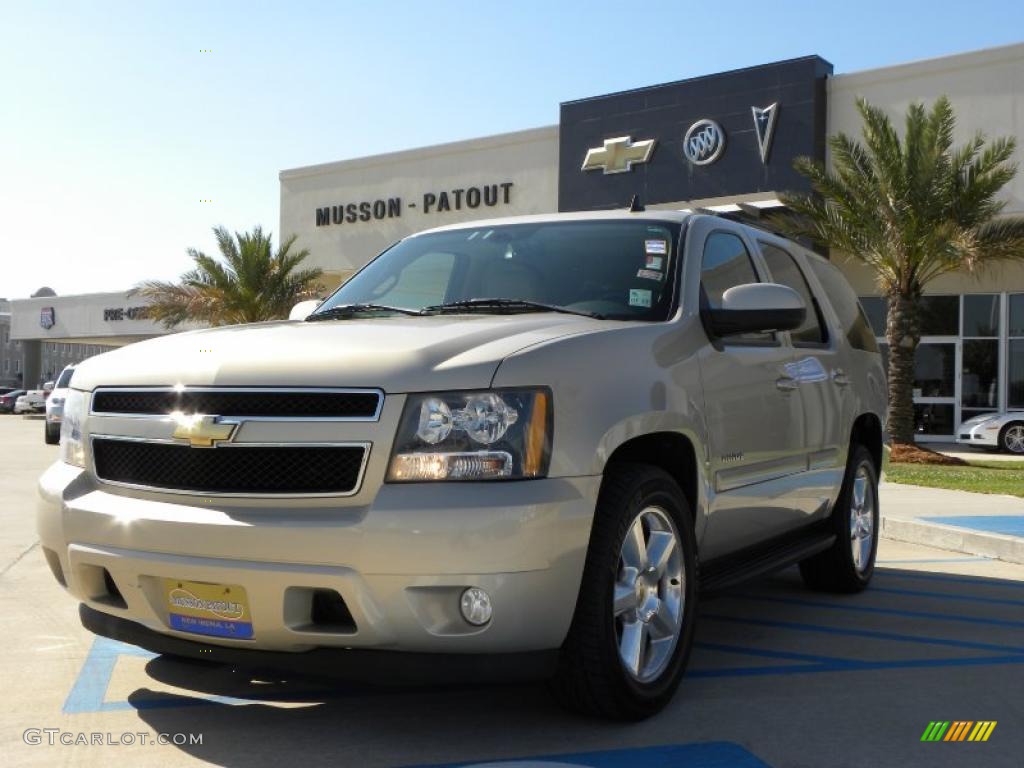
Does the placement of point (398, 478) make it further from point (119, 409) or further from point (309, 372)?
point (119, 409)

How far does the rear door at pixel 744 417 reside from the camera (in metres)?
4.37

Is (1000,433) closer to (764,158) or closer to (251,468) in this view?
(764,158)

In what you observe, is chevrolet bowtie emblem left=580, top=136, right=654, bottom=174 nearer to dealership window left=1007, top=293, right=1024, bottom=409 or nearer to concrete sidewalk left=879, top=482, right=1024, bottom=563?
dealership window left=1007, top=293, right=1024, bottom=409

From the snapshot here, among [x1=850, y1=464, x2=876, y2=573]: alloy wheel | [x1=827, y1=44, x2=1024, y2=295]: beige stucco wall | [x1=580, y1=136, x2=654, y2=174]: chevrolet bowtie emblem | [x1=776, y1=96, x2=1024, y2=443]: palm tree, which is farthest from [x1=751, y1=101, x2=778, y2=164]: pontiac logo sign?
[x1=850, y1=464, x2=876, y2=573]: alloy wheel

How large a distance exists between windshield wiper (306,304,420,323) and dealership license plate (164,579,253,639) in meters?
1.51

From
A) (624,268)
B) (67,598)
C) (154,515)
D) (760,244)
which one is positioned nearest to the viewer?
(154,515)

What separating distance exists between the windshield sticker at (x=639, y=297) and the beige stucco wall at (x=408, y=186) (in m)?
24.6

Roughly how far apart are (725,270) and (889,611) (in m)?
2.27

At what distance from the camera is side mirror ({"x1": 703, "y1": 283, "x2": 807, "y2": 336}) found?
4.38 meters

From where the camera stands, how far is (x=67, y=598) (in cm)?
598

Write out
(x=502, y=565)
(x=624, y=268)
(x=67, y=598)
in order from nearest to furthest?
(x=502, y=565), (x=624, y=268), (x=67, y=598)

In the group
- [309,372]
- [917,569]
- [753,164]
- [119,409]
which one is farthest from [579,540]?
[753,164]

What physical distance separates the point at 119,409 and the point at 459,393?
1.24 metres

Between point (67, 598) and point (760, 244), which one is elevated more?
point (760, 244)
